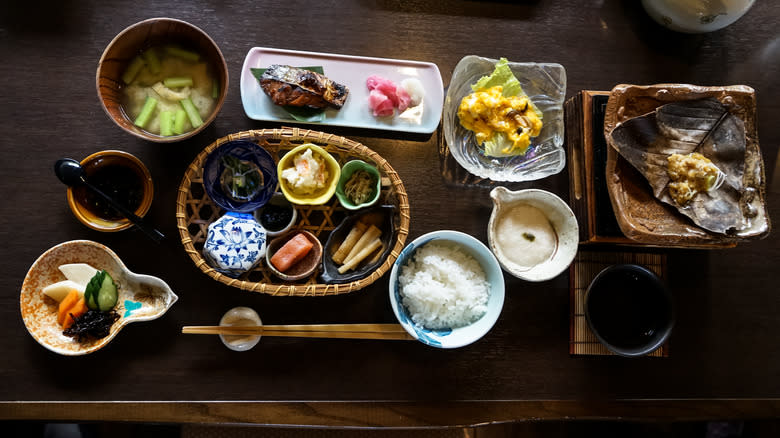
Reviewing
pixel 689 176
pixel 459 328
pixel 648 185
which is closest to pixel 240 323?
pixel 459 328

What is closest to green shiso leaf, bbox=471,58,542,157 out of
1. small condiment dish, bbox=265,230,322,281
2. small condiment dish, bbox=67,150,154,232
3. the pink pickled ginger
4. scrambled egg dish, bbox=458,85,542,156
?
scrambled egg dish, bbox=458,85,542,156

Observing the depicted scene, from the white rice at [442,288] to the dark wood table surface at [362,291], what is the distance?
0.13 metres

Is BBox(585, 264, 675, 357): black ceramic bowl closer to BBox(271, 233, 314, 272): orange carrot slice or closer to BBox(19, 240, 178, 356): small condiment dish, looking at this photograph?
BBox(271, 233, 314, 272): orange carrot slice

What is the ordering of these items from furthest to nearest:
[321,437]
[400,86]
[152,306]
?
[321,437] → [400,86] → [152,306]

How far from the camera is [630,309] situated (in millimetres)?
1879

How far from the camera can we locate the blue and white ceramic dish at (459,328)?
66.9 inches

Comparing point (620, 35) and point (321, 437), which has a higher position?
point (620, 35)

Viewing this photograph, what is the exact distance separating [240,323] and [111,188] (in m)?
0.69

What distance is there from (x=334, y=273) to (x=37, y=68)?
142 centimetres

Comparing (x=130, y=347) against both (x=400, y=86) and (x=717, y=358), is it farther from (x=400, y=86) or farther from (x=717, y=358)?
(x=717, y=358)

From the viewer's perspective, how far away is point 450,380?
1.86 m

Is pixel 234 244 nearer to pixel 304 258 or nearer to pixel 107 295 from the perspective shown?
pixel 304 258

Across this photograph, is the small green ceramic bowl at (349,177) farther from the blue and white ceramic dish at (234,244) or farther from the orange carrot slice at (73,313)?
the orange carrot slice at (73,313)

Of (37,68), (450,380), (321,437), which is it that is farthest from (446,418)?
(37,68)
